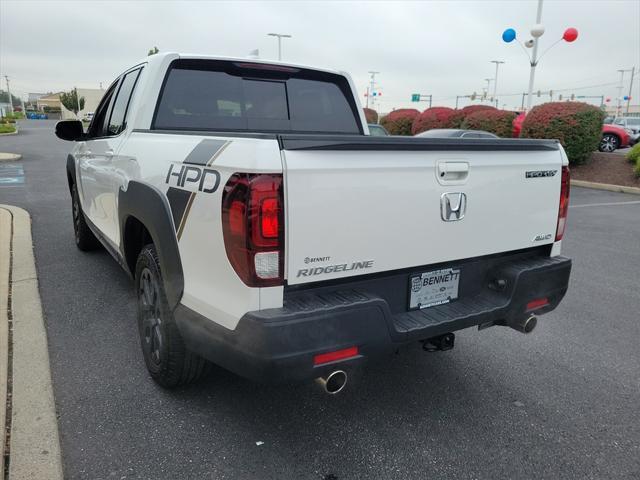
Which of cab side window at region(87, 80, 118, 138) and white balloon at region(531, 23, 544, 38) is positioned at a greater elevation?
white balloon at region(531, 23, 544, 38)

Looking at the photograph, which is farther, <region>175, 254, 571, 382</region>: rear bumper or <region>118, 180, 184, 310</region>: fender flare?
<region>118, 180, 184, 310</region>: fender flare

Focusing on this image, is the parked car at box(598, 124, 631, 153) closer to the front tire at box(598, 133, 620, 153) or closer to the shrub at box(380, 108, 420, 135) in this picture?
the front tire at box(598, 133, 620, 153)

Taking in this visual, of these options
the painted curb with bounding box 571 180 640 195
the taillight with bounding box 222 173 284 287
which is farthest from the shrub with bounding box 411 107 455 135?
the taillight with bounding box 222 173 284 287

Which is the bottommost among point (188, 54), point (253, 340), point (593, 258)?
point (593, 258)

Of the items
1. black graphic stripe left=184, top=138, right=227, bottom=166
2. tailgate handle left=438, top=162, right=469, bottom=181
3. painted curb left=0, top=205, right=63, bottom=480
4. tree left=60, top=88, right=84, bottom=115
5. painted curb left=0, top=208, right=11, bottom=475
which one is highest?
tree left=60, top=88, right=84, bottom=115

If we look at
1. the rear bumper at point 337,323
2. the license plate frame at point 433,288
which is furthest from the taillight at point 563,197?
the license plate frame at point 433,288

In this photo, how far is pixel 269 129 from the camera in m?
3.83

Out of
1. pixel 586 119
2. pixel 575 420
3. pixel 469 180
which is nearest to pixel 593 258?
pixel 575 420

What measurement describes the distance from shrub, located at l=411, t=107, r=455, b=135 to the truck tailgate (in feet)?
62.1

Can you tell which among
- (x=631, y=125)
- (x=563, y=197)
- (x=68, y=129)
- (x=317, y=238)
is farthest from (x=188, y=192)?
(x=631, y=125)

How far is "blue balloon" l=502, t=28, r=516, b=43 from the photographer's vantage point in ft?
65.1

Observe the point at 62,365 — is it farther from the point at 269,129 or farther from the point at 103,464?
the point at 269,129

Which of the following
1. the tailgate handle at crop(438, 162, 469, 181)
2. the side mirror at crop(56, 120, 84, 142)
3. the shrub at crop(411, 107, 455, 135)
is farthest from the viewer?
the shrub at crop(411, 107, 455, 135)

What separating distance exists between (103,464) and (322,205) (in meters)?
1.60
